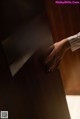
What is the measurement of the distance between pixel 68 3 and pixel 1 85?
5.79 ft

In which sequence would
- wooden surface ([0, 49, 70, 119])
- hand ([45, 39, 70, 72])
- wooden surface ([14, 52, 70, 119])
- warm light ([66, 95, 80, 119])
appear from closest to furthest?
1. wooden surface ([0, 49, 70, 119])
2. wooden surface ([14, 52, 70, 119])
3. hand ([45, 39, 70, 72])
4. warm light ([66, 95, 80, 119])

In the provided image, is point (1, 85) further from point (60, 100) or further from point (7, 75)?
point (60, 100)

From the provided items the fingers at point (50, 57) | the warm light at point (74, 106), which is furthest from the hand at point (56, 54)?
the warm light at point (74, 106)

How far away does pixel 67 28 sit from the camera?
233 cm

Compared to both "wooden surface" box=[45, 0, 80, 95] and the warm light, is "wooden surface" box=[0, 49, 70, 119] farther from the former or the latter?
"wooden surface" box=[45, 0, 80, 95]

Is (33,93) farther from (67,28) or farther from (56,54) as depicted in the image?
(67,28)

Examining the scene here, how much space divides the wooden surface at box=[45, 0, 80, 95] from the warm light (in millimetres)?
107

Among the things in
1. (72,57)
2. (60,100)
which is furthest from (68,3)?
(60,100)

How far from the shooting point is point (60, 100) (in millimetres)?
1231

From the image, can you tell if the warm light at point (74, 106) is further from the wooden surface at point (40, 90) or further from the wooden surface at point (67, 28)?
the wooden surface at point (40, 90)

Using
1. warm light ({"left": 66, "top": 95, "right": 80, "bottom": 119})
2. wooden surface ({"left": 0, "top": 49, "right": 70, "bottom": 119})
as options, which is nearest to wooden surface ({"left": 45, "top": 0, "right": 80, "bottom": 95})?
warm light ({"left": 66, "top": 95, "right": 80, "bottom": 119})

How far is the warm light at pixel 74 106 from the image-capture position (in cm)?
207

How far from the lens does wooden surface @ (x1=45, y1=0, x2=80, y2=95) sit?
7.45 feet

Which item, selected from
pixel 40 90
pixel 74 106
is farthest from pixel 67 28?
pixel 40 90
